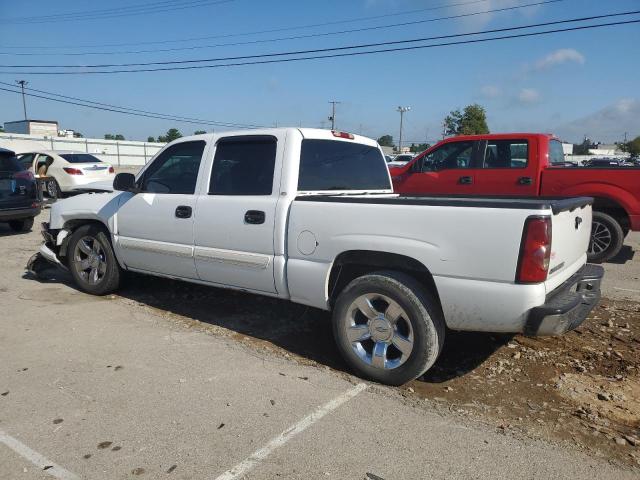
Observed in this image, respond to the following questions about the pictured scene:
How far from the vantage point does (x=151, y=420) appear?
3166 millimetres

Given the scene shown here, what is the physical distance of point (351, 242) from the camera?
369 cm

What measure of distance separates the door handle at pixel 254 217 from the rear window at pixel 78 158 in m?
14.0

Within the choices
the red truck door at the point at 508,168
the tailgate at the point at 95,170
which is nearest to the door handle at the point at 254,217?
the red truck door at the point at 508,168

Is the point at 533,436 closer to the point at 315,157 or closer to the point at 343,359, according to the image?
the point at 343,359

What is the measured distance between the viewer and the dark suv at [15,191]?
30.9 feet

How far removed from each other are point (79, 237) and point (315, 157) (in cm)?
314

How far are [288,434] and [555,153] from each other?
7820mm

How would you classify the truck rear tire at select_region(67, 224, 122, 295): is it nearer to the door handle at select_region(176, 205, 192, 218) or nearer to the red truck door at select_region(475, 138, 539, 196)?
the door handle at select_region(176, 205, 192, 218)

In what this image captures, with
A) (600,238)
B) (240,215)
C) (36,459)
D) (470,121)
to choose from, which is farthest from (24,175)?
(470,121)

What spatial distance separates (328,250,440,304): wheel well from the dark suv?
8.05 meters

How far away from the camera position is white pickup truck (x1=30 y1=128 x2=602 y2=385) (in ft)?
10.5

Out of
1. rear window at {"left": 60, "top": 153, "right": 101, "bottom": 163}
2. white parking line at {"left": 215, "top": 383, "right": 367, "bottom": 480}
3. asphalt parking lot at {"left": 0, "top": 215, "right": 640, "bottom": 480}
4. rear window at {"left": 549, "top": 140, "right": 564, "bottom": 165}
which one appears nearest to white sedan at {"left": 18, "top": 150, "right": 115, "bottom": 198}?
rear window at {"left": 60, "top": 153, "right": 101, "bottom": 163}

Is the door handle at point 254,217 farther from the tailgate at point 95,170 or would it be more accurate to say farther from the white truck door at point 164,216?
→ the tailgate at point 95,170

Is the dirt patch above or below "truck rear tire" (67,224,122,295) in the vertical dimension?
below
